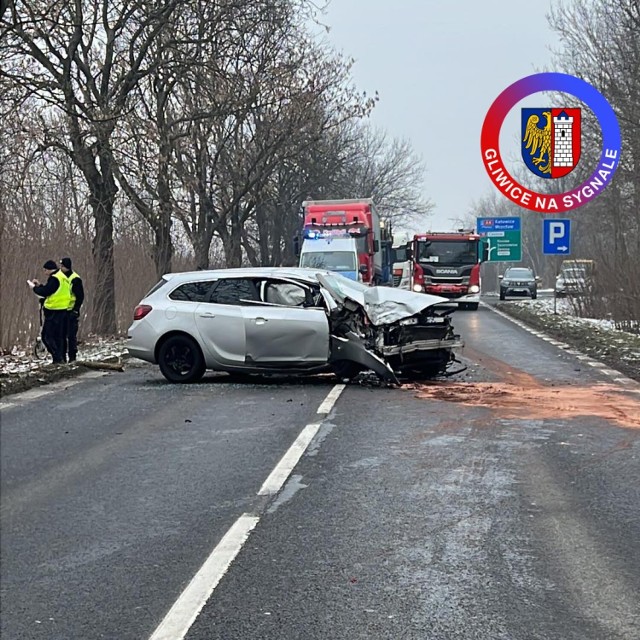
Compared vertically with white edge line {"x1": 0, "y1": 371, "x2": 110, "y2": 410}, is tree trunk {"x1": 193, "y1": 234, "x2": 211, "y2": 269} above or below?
above

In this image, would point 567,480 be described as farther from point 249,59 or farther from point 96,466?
point 249,59

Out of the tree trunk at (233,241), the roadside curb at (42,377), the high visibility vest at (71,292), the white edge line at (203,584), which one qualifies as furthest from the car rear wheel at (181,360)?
the tree trunk at (233,241)

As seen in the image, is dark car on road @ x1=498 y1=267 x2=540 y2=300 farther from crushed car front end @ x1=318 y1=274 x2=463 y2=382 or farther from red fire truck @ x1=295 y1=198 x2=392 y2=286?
crushed car front end @ x1=318 y1=274 x2=463 y2=382

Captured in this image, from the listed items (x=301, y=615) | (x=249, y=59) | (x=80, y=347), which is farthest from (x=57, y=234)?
(x=301, y=615)

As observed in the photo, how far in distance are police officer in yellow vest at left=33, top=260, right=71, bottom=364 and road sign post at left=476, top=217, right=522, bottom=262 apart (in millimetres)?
37232

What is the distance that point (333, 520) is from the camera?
21.2ft

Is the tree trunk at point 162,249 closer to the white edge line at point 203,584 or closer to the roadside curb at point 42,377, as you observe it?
the roadside curb at point 42,377

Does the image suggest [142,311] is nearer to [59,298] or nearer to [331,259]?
[59,298]

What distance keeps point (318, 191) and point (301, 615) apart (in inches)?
2062

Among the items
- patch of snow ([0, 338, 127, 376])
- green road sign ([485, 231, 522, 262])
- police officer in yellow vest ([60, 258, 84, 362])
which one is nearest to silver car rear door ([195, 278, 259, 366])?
patch of snow ([0, 338, 127, 376])

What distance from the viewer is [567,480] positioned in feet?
25.1

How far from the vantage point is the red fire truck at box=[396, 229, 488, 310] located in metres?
38.6

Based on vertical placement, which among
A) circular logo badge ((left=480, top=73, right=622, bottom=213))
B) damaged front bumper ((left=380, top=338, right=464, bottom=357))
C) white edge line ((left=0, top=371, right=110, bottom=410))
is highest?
circular logo badge ((left=480, top=73, right=622, bottom=213))

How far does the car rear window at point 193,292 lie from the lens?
14.6 m
